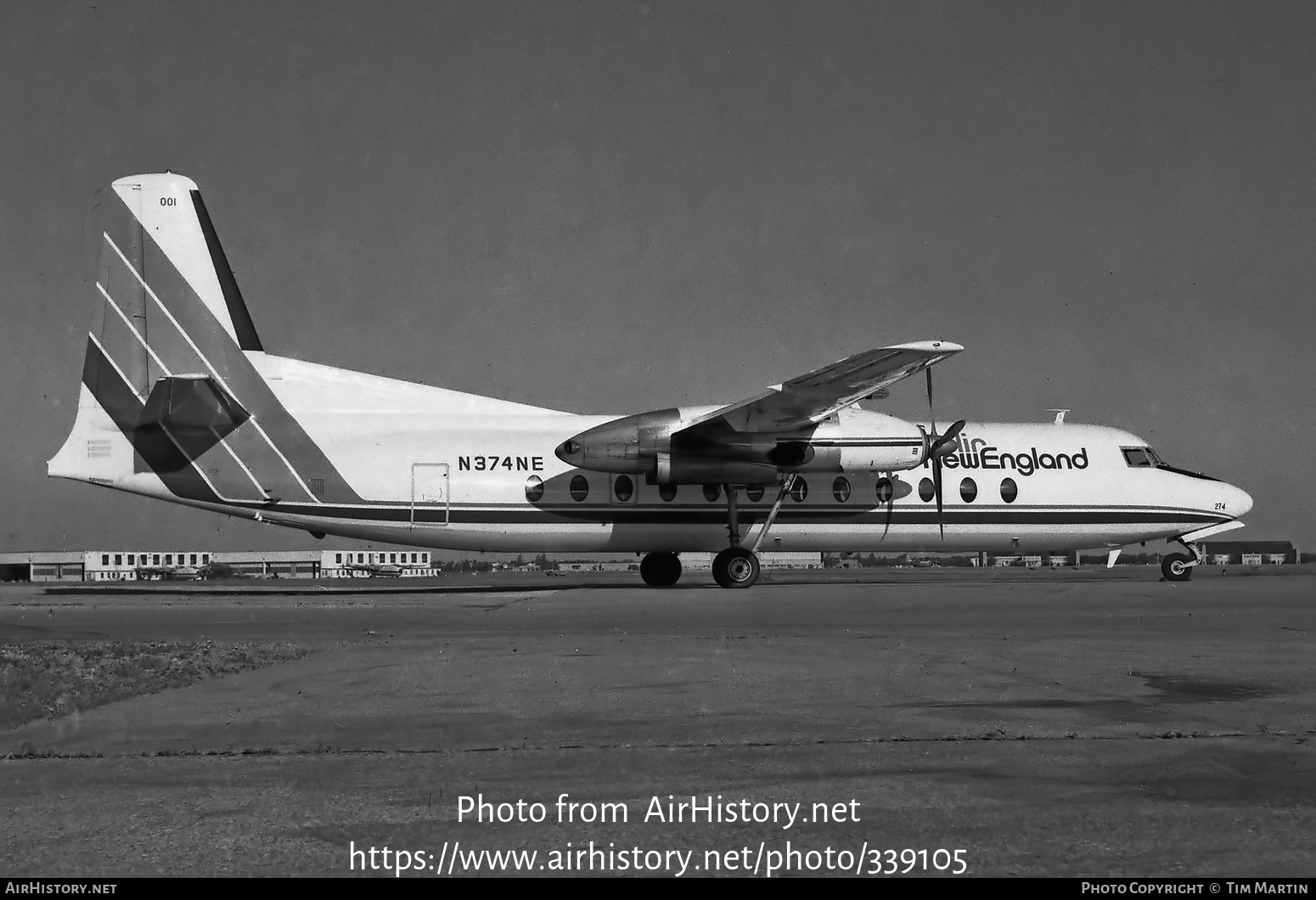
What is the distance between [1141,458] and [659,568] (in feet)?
42.3

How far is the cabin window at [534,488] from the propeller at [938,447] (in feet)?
28.6

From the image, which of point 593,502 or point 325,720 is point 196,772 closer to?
point 325,720

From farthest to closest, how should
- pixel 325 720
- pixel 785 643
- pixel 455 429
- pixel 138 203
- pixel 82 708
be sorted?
pixel 455 429, pixel 138 203, pixel 785 643, pixel 82 708, pixel 325 720

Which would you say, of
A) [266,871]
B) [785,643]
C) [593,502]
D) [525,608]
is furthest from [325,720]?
[593,502]

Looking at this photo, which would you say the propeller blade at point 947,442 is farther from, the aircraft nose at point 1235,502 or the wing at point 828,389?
the aircraft nose at point 1235,502

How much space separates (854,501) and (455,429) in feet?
31.1

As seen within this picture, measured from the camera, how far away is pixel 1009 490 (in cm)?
2650

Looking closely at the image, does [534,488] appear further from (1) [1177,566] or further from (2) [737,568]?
(1) [1177,566]

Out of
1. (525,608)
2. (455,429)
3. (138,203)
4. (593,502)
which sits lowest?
(525,608)

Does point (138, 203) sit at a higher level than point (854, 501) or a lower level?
higher

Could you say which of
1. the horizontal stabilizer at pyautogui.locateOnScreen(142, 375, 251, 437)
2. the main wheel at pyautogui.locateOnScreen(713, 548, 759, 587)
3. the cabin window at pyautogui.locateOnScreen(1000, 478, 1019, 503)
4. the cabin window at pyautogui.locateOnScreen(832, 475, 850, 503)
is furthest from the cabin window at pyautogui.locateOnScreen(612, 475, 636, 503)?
the cabin window at pyautogui.locateOnScreen(1000, 478, 1019, 503)

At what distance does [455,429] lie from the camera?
78.4 feet

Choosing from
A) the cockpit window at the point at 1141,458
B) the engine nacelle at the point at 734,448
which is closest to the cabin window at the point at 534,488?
the engine nacelle at the point at 734,448
